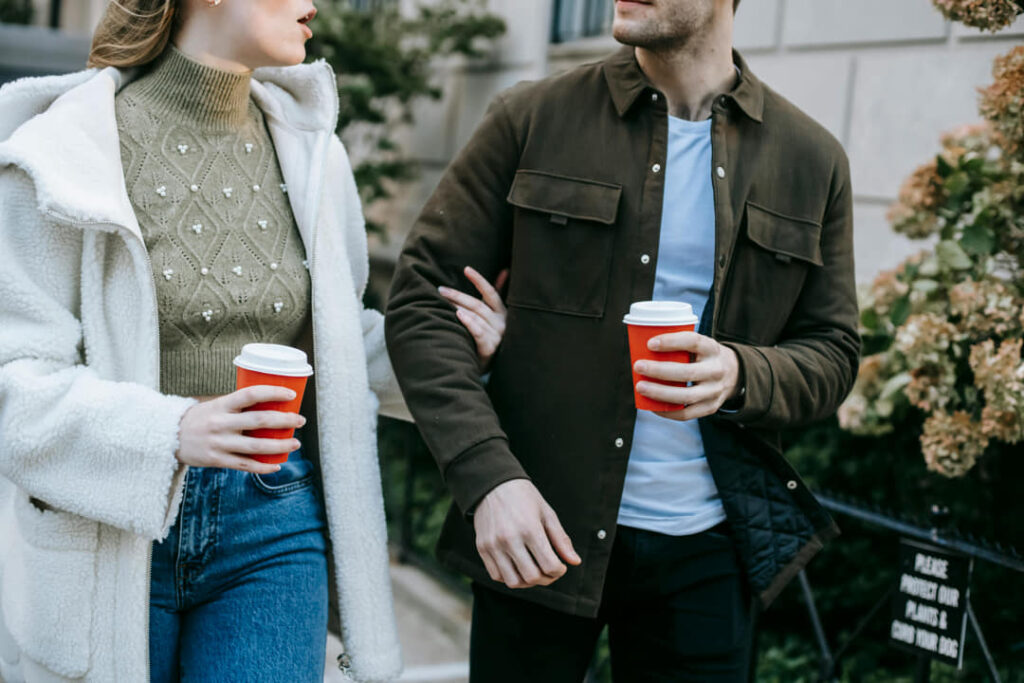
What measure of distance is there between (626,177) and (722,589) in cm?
93

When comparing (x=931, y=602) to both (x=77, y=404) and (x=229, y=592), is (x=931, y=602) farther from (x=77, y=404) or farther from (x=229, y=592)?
(x=77, y=404)

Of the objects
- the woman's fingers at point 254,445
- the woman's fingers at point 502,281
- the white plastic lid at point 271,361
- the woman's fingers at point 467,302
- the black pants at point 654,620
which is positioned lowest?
the black pants at point 654,620

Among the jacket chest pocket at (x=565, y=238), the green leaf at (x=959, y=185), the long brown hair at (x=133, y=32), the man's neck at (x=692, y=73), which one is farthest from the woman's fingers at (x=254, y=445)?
the green leaf at (x=959, y=185)

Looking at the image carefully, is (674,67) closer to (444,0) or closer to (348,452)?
(348,452)

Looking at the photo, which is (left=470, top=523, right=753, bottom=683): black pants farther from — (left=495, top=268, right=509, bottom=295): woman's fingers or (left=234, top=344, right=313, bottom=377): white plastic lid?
(left=234, top=344, right=313, bottom=377): white plastic lid

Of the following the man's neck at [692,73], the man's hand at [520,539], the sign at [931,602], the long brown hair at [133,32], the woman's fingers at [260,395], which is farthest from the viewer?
the sign at [931,602]

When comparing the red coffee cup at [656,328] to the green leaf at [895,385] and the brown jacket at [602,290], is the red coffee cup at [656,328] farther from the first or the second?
the green leaf at [895,385]

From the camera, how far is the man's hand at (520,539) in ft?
6.57

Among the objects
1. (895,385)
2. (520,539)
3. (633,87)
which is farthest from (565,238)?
(895,385)

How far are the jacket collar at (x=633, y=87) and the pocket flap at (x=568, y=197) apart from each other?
0.63 ft

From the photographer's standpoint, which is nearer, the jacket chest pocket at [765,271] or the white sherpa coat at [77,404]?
the white sherpa coat at [77,404]

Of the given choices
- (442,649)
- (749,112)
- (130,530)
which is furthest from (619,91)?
(442,649)

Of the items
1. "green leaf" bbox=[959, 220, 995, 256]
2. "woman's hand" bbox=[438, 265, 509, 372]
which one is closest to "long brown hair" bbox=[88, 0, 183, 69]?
"woman's hand" bbox=[438, 265, 509, 372]

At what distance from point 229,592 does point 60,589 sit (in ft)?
1.04
